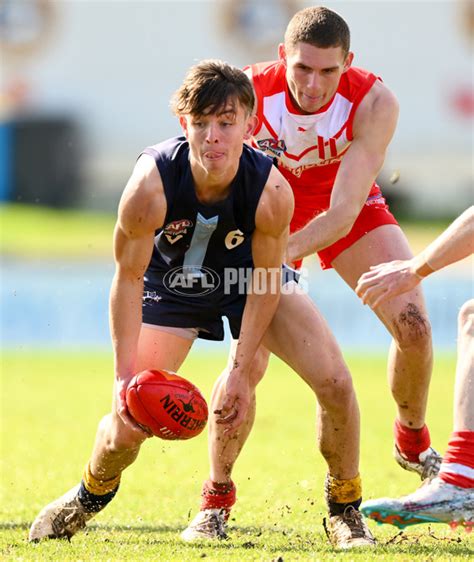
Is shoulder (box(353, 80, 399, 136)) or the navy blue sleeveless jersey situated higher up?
shoulder (box(353, 80, 399, 136))

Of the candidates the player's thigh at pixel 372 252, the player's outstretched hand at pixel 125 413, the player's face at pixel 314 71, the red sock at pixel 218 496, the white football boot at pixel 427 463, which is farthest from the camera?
the white football boot at pixel 427 463

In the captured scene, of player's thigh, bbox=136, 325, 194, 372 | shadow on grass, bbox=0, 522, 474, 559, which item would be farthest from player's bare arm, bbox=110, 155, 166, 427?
shadow on grass, bbox=0, 522, 474, 559

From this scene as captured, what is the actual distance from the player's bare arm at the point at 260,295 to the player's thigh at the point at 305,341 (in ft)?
0.39

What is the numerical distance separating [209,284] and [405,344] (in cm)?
133

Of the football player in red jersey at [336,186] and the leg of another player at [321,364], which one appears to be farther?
the football player in red jersey at [336,186]

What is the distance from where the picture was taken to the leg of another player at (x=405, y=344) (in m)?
6.03

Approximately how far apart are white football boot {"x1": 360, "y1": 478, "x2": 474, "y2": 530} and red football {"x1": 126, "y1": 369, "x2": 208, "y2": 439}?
2.69ft

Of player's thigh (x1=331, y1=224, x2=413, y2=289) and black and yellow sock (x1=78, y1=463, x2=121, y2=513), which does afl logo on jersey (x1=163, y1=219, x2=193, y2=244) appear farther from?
player's thigh (x1=331, y1=224, x2=413, y2=289)

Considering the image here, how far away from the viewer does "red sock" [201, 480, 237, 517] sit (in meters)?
5.71

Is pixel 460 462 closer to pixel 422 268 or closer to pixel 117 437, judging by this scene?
pixel 422 268

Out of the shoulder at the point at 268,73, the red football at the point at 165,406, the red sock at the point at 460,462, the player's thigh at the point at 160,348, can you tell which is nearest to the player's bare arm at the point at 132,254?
the red football at the point at 165,406

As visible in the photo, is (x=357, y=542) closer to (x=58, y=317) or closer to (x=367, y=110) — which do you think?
(x=367, y=110)

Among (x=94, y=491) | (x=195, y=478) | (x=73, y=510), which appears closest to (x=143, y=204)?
(x=94, y=491)

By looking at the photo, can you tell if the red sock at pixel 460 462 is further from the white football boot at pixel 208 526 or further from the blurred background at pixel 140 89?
the blurred background at pixel 140 89
